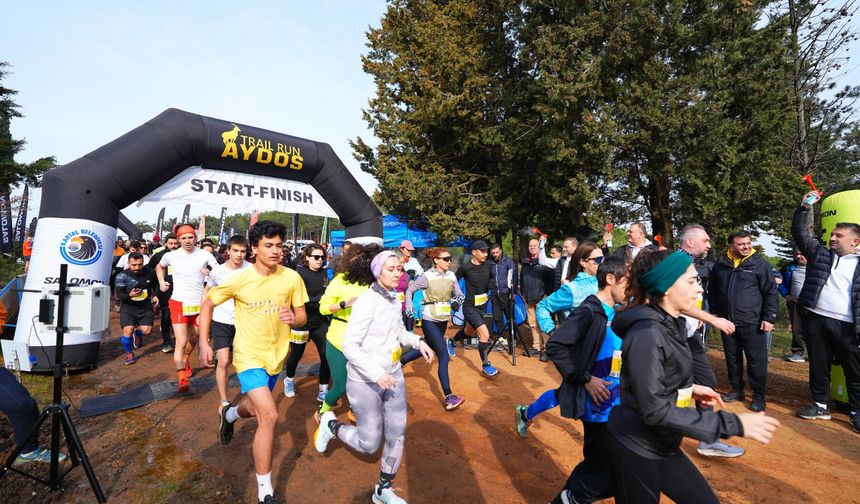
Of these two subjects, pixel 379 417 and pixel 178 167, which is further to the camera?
pixel 178 167

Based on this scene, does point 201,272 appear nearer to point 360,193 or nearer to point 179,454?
point 179,454

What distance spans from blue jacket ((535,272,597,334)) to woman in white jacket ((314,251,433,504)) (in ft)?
4.17

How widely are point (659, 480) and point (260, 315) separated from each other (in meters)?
2.83

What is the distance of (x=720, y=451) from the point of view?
4074 mm

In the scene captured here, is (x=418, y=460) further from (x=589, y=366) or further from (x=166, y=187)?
(x=166, y=187)

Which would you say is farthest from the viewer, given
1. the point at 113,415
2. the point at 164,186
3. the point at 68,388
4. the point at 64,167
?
the point at 164,186

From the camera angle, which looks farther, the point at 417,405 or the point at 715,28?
the point at 715,28

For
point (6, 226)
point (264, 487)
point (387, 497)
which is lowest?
point (387, 497)

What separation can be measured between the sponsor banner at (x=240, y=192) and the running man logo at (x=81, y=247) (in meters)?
1.22

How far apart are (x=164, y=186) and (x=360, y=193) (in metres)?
4.37

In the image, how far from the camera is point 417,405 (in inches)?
215

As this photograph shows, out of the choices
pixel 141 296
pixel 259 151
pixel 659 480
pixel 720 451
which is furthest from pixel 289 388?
pixel 259 151

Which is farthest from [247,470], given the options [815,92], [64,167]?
[815,92]

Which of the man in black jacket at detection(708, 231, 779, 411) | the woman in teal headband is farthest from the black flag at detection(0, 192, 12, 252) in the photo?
the man in black jacket at detection(708, 231, 779, 411)
